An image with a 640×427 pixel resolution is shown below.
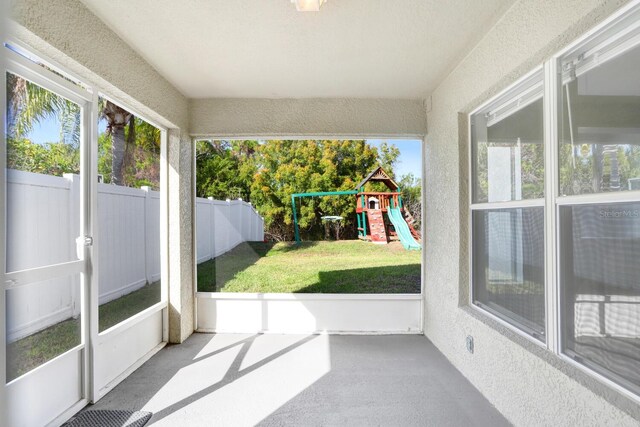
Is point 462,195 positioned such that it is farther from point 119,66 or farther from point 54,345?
point 54,345

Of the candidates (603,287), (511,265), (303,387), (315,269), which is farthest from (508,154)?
(315,269)

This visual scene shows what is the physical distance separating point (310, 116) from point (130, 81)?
200 centimetres

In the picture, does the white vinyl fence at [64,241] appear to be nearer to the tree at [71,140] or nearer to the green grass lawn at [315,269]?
the tree at [71,140]

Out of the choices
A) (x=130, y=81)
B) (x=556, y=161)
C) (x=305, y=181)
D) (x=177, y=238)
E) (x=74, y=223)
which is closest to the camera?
(x=556, y=161)

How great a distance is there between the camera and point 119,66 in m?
2.99

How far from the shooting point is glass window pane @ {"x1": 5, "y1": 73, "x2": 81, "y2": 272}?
222cm

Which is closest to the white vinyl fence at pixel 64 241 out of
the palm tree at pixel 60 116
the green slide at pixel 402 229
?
the palm tree at pixel 60 116

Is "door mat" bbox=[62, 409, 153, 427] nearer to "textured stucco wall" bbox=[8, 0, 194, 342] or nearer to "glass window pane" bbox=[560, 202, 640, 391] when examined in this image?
"textured stucco wall" bbox=[8, 0, 194, 342]

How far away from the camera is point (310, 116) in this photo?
14.8ft

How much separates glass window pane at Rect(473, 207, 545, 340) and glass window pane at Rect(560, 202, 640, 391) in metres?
0.25

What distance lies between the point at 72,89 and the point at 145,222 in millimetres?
1583

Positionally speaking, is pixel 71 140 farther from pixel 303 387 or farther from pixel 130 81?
pixel 303 387

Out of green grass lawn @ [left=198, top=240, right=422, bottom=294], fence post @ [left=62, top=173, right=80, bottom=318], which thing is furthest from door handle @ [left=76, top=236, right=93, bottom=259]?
green grass lawn @ [left=198, top=240, right=422, bottom=294]

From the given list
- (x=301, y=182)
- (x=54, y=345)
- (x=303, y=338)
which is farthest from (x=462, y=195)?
(x=54, y=345)
